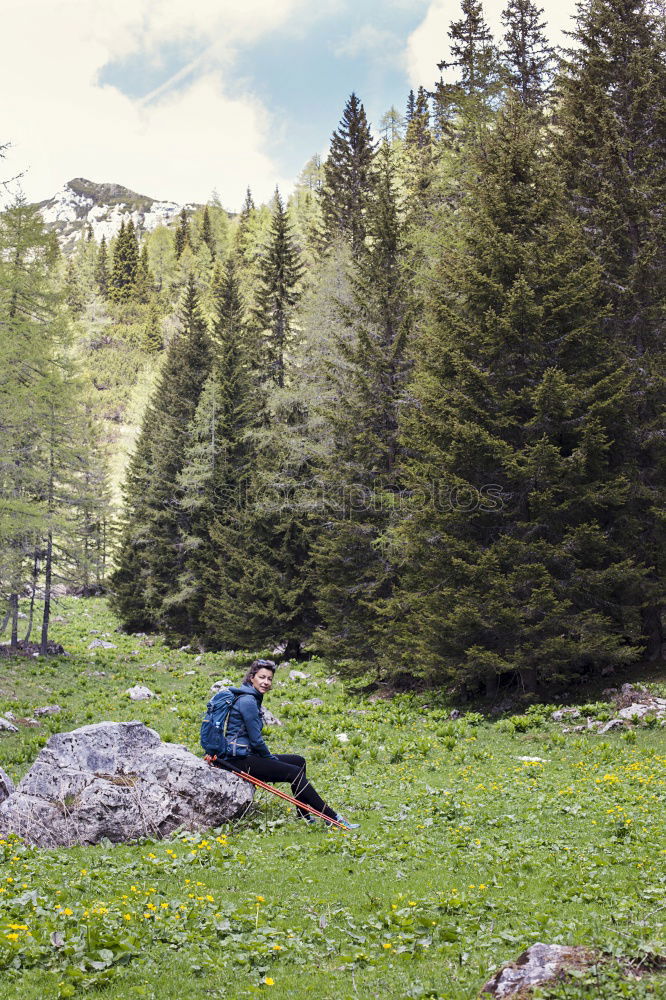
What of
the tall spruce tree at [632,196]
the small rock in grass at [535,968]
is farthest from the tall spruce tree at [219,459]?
the small rock in grass at [535,968]

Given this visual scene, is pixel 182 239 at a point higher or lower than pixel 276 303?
higher

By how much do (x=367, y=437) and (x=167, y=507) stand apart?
20335 mm

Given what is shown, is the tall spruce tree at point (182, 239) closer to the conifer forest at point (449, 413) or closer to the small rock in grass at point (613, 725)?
the conifer forest at point (449, 413)

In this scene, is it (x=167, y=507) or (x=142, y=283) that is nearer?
(x=167, y=507)

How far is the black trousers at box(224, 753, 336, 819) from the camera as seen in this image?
9.08m

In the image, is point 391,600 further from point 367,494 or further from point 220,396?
point 220,396

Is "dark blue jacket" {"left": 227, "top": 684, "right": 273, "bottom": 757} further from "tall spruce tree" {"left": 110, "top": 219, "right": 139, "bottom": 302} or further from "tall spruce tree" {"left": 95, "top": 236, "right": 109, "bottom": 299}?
"tall spruce tree" {"left": 95, "top": 236, "right": 109, "bottom": 299}

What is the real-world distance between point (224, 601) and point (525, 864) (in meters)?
25.5

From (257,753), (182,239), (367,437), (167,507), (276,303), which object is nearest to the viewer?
(257,753)

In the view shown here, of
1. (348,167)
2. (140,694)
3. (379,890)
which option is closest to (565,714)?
(379,890)

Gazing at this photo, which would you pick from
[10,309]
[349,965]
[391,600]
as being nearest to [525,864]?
[349,965]

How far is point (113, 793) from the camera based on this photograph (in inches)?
342

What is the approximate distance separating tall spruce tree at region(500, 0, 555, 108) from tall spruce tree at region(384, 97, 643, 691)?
1109 centimetres

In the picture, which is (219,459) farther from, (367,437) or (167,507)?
(367,437)
